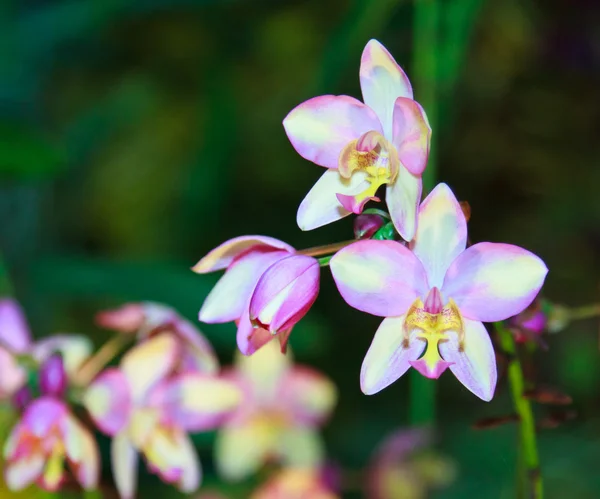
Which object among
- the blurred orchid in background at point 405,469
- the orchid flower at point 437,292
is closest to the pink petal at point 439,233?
the orchid flower at point 437,292

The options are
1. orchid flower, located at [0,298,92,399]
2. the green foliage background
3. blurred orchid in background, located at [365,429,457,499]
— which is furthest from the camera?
the green foliage background

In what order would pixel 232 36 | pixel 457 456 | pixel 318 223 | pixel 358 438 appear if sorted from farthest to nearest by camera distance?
1. pixel 232 36
2. pixel 358 438
3. pixel 457 456
4. pixel 318 223

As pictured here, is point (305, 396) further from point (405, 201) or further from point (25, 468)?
point (405, 201)

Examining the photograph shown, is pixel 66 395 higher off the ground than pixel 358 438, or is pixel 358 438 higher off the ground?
pixel 66 395

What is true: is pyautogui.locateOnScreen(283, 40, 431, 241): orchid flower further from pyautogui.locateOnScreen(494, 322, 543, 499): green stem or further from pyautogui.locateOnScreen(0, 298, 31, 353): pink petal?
pyautogui.locateOnScreen(0, 298, 31, 353): pink petal

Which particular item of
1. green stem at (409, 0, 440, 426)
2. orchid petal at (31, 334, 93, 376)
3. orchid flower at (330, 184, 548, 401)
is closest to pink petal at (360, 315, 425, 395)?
orchid flower at (330, 184, 548, 401)

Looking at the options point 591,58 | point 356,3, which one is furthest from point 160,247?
point 591,58

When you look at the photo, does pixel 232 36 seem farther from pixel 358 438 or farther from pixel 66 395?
pixel 66 395

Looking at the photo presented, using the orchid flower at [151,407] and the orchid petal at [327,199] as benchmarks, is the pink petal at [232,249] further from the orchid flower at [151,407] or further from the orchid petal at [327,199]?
the orchid flower at [151,407]
